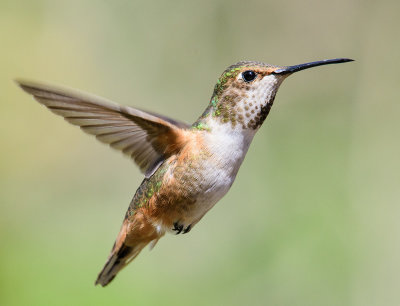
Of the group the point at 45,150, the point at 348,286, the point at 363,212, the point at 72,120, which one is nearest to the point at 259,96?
the point at 72,120

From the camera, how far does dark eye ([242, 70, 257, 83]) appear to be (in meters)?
2.25

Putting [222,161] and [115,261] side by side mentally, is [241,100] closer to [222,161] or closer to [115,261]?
[222,161]

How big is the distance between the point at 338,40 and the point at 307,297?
2.26m

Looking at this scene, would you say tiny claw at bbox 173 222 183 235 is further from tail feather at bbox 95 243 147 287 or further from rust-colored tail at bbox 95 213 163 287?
tail feather at bbox 95 243 147 287

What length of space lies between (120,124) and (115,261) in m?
0.81

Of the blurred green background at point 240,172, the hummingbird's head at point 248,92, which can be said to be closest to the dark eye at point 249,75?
the hummingbird's head at point 248,92

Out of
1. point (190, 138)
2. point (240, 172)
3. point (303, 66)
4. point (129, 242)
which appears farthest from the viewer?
point (240, 172)

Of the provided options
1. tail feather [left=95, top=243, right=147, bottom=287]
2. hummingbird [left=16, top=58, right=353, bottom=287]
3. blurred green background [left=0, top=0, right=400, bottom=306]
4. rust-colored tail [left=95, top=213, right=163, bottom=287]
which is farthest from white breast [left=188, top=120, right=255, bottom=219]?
blurred green background [left=0, top=0, right=400, bottom=306]

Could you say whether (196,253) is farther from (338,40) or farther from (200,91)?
(338,40)

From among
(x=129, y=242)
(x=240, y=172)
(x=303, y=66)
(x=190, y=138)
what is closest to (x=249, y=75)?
(x=303, y=66)

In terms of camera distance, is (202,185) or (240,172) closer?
(202,185)

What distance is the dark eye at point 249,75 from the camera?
2.25 metres

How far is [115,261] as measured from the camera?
2803mm

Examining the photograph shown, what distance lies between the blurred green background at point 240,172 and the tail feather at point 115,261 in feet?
3.08
